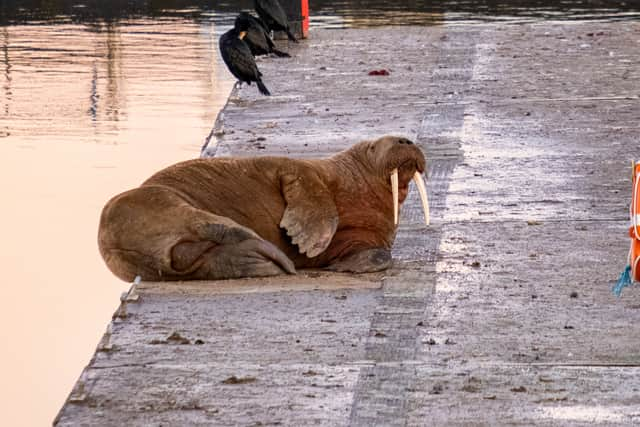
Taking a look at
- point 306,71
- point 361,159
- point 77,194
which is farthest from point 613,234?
point 306,71

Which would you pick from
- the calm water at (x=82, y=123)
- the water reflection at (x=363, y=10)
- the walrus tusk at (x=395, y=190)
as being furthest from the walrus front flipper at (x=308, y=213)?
the water reflection at (x=363, y=10)

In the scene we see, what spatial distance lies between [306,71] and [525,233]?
7.10 metres

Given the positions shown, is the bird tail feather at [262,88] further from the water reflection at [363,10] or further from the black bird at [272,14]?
the water reflection at [363,10]

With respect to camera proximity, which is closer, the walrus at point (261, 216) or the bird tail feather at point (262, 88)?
the walrus at point (261, 216)

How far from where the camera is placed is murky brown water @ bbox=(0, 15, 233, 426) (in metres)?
8.06

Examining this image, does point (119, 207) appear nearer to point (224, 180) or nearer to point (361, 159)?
point (224, 180)

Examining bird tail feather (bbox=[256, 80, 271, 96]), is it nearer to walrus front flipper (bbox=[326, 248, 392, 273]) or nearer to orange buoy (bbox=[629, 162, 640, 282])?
walrus front flipper (bbox=[326, 248, 392, 273])

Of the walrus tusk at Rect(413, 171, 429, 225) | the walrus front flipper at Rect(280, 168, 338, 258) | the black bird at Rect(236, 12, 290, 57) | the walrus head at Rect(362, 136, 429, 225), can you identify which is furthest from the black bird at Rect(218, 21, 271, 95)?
the walrus front flipper at Rect(280, 168, 338, 258)

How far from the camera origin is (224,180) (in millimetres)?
7953

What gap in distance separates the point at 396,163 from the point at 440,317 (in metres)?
1.36

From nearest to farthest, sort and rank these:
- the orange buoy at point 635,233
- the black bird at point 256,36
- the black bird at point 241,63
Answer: the orange buoy at point 635,233, the black bird at point 241,63, the black bird at point 256,36

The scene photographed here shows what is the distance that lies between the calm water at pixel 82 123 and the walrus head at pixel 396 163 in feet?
5.72

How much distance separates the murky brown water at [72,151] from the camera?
806cm

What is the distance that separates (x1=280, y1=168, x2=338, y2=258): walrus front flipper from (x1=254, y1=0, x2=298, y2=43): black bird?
9.10 meters
